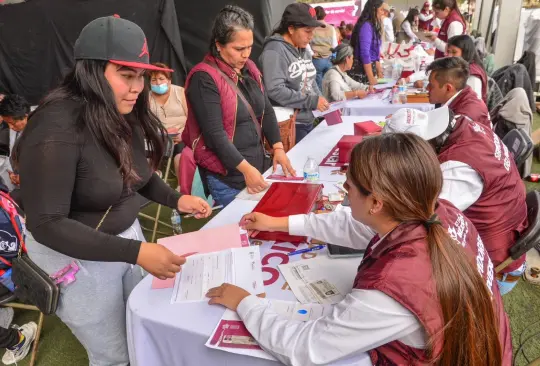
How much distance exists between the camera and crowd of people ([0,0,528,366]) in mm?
839

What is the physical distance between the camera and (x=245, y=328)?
3.33ft

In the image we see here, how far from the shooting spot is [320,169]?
213 cm

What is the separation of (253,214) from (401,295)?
751 mm

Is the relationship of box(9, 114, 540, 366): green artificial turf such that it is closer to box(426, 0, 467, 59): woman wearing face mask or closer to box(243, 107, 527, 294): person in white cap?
box(243, 107, 527, 294): person in white cap

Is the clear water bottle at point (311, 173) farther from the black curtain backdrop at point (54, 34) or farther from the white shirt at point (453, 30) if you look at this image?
the black curtain backdrop at point (54, 34)

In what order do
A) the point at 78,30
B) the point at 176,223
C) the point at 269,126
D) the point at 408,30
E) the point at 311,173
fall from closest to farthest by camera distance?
the point at 311,173 < the point at 269,126 < the point at 176,223 < the point at 78,30 < the point at 408,30

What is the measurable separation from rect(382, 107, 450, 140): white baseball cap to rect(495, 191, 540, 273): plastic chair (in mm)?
466

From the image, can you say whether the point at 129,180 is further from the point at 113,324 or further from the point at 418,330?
the point at 418,330

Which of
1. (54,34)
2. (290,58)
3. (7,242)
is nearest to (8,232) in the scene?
(7,242)

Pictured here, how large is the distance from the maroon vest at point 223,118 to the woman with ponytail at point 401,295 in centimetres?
104

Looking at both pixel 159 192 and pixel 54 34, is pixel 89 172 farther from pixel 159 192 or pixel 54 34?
pixel 54 34

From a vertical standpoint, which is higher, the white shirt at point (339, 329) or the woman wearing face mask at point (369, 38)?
the woman wearing face mask at point (369, 38)

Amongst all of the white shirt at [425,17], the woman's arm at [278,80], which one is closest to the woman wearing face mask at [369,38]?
the woman's arm at [278,80]

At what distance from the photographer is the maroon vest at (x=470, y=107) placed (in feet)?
7.23
